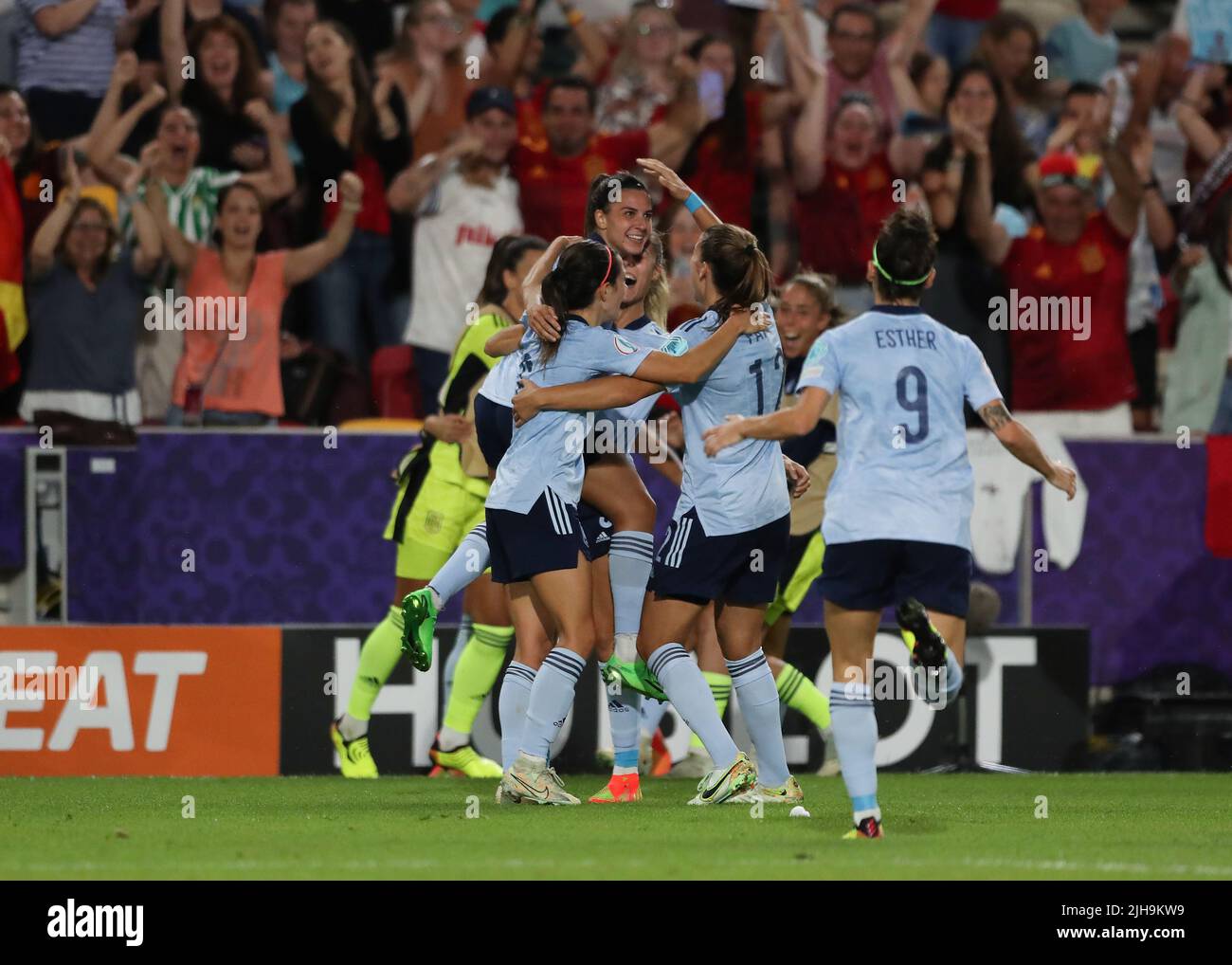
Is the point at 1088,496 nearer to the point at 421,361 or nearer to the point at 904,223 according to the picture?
the point at 421,361

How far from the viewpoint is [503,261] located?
8711 millimetres

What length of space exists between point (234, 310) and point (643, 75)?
2.93 metres

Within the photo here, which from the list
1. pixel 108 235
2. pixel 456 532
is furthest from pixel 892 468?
pixel 108 235

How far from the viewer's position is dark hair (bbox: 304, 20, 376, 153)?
1124 cm

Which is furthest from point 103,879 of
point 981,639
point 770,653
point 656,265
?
point 981,639

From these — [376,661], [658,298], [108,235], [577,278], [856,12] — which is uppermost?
[856,12]

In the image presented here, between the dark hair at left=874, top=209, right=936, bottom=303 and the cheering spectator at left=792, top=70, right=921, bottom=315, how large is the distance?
4976mm

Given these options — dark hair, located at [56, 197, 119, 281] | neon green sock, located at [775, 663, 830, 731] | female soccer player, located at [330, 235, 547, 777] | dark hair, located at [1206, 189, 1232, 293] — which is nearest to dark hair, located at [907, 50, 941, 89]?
dark hair, located at [1206, 189, 1232, 293]

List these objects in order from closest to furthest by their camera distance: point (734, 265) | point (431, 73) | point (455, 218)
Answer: point (734, 265)
point (455, 218)
point (431, 73)

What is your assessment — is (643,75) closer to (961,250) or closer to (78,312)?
(961,250)

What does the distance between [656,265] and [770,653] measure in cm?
202

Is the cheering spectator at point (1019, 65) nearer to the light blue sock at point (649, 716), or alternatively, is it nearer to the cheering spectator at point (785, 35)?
the cheering spectator at point (785, 35)

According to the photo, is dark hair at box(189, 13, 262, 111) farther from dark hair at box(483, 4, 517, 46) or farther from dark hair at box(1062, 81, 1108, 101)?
dark hair at box(1062, 81, 1108, 101)
